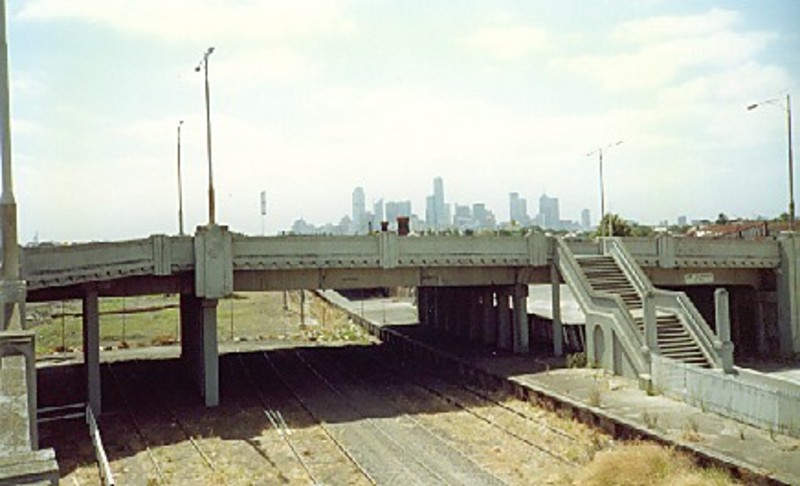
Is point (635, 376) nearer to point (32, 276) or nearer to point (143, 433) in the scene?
point (143, 433)

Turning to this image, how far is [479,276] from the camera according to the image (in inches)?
1423

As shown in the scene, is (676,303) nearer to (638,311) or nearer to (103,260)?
(638,311)

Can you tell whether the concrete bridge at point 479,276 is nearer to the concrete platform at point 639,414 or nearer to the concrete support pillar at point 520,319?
the concrete support pillar at point 520,319

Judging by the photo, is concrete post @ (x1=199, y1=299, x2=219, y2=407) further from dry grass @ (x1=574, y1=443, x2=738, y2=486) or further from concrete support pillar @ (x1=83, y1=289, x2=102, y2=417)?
dry grass @ (x1=574, y1=443, x2=738, y2=486)

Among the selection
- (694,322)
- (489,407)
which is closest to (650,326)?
(694,322)

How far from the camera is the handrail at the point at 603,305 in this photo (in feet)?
93.8

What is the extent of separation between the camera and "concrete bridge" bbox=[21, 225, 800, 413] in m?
28.4

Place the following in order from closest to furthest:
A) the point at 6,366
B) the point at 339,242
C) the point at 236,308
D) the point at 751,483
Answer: the point at 6,366, the point at 751,483, the point at 339,242, the point at 236,308

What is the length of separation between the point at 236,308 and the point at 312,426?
59.0m

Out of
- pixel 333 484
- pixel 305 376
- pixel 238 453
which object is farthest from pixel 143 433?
pixel 305 376

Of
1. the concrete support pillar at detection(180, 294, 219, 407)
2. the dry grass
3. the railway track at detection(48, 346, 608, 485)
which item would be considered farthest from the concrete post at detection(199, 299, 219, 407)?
the dry grass

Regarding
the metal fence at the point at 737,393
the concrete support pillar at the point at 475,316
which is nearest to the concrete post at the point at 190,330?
the concrete support pillar at the point at 475,316

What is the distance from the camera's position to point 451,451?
74.9 feet

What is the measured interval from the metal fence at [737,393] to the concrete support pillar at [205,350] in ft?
56.3
